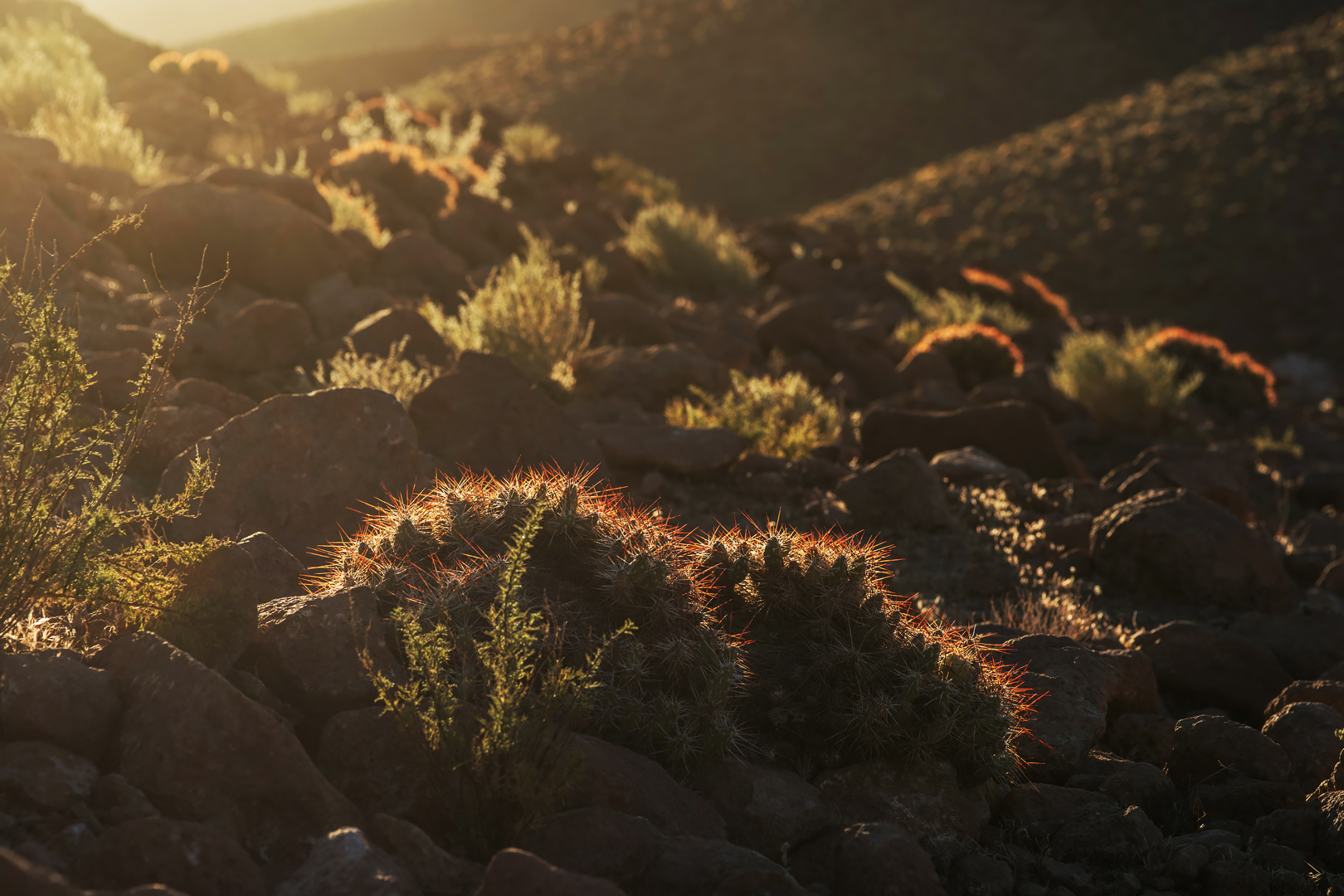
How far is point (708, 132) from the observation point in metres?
40.0

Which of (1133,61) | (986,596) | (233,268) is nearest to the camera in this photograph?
(986,596)

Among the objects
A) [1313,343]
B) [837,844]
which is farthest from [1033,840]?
[1313,343]

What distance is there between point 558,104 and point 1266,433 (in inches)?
1294

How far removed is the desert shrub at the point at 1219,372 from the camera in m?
16.1

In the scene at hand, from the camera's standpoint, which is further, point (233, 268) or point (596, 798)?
point (233, 268)

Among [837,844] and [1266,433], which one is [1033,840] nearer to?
[837,844]

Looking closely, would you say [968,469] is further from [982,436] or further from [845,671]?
[845,671]

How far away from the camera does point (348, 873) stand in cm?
267

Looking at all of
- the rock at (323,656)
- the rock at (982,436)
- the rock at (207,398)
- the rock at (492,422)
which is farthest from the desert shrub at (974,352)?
the rock at (323,656)

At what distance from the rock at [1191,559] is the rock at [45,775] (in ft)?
21.8

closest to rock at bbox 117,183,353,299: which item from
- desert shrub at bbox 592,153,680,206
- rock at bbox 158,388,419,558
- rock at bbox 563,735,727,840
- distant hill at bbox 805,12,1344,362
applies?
rock at bbox 158,388,419,558

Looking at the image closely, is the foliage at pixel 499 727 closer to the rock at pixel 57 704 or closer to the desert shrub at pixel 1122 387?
the rock at pixel 57 704

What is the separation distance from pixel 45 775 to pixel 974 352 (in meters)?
12.5

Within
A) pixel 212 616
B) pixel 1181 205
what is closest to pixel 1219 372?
pixel 1181 205
